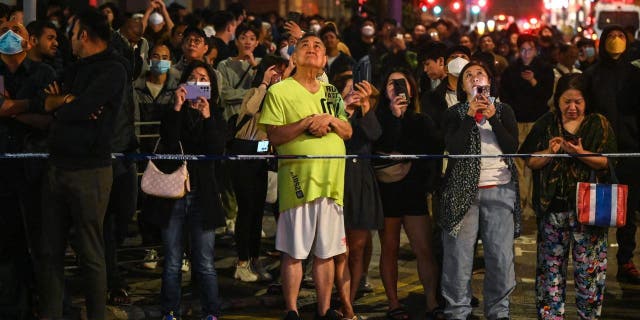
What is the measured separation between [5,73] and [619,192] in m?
4.55

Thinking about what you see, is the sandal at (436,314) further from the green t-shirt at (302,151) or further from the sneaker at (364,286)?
the green t-shirt at (302,151)

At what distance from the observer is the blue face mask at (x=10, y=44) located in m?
10.0

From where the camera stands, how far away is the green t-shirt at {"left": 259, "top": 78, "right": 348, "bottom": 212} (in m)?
9.75

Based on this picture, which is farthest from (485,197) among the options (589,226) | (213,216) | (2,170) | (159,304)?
(2,170)

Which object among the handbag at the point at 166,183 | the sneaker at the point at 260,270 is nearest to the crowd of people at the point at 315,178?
the handbag at the point at 166,183

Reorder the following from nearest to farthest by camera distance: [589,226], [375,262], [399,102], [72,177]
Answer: [72,177], [589,226], [399,102], [375,262]

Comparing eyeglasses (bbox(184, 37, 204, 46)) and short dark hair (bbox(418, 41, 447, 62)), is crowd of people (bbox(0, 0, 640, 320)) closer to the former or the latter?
eyeglasses (bbox(184, 37, 204, 46))

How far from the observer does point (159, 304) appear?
35.7ft

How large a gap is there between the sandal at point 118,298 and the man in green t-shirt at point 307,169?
161 centimetres

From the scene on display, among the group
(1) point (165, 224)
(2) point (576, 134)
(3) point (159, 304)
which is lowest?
(3) point (159, 304)

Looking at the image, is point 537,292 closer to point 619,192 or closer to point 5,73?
point 619,192

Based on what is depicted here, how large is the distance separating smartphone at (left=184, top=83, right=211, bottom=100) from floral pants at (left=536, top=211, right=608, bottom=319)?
8.63 ft

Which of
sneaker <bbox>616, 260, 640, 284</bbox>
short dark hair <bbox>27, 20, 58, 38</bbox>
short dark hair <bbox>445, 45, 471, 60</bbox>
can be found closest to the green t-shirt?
short dark hair <bbox>27, 20, 58, 38</bbox>

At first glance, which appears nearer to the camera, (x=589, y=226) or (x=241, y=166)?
(x=589, y=226)
